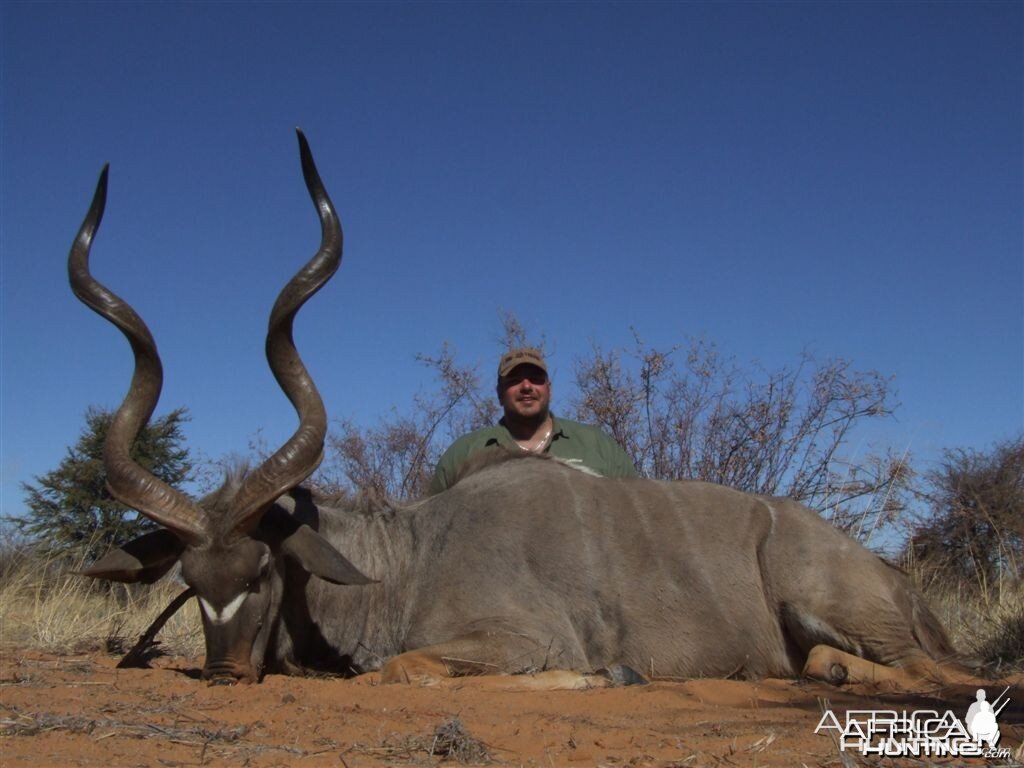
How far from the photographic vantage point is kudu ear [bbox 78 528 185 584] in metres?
4.54

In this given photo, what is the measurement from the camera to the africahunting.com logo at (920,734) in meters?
2.68

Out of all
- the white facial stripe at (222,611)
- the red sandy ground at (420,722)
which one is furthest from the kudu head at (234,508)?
the red sandy ground at (420,722)

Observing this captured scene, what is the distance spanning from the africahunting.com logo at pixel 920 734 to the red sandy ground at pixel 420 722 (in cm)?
6

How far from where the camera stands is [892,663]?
179 inches

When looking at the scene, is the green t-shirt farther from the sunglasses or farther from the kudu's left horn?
the kudu's left horn

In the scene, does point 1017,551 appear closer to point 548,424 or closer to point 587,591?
point 548,424

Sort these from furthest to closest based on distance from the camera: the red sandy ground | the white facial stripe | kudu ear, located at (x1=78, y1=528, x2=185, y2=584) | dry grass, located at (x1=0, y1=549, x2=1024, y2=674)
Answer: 1. dry grass, located at (x1=0, y1=549, x2=1024, y2=674)
2. kudu ear, located at (x1=78, y1=528, x2=185, y2=584)
3. the white facial stripe
4. the red sandy ground

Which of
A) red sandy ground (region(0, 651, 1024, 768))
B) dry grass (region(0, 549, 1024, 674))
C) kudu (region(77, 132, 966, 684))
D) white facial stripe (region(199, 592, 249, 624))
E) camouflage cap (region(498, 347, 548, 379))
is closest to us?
red sandy ground (region(0, 651, 1024, 768))

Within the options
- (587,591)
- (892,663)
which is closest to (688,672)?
(587,591)

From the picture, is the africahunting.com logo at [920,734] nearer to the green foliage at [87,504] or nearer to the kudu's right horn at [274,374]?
the kudu's right horn at [274,374]

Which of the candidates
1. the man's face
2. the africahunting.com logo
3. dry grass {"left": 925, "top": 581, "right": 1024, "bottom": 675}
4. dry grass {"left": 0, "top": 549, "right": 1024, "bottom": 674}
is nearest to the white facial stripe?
dry grass {"left": 0, "top": 549, "right": 1024, "bottom": 674}

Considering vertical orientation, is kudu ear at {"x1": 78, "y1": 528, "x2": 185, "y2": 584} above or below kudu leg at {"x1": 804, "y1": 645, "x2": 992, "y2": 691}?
above

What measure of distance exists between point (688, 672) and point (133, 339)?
9.36 ft

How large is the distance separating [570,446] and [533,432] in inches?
10.0
